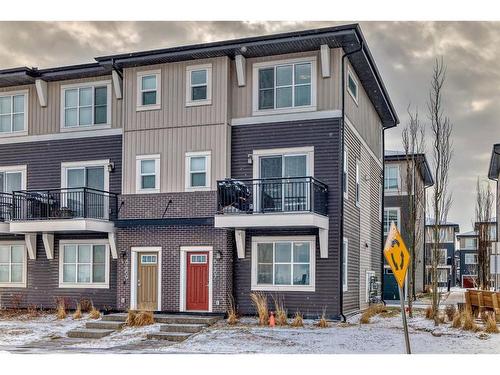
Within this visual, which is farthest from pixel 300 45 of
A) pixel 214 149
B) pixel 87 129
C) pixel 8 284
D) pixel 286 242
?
pixel 8 284

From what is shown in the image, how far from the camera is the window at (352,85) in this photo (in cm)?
1988

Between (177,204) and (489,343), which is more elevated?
(177,204)

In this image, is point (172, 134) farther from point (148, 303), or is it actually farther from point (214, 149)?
point (148, 303)

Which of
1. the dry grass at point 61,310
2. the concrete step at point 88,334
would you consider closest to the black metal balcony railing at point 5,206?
the dry grass at point 61,310

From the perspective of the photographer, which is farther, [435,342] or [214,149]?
[214,149]

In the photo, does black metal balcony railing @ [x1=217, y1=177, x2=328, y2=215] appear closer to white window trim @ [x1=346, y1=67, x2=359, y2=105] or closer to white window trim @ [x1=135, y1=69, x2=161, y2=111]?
white window trim @ [x1=346, y1=67, x2=359, y2=105]

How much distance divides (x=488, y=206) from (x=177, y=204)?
14013 millimetres

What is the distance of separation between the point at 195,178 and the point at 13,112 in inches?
293

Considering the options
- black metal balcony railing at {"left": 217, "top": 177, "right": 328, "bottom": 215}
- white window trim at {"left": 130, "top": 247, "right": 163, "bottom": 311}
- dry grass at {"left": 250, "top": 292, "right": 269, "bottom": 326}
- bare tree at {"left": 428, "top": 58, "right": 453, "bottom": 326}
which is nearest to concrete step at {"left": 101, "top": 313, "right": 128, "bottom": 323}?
white window trim at {"left": 130, "top": 247, "right": 163, "bottom": 311}

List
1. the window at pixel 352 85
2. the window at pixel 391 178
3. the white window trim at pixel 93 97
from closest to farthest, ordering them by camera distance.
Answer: the window at pixel 352 85 → the white window trim at pixel 93 97 → the window at pixel 391 178

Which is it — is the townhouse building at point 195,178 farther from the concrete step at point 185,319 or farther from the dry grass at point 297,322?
the dry grass at point 297,322

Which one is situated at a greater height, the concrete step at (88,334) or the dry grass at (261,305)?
the dry grass at (261,305)

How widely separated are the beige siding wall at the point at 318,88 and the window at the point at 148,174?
112 inches

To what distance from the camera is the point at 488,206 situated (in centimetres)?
2727
